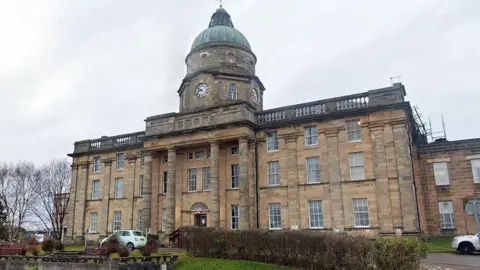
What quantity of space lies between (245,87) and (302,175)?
11646 millimetres

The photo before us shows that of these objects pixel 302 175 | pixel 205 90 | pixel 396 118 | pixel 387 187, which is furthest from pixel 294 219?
pixel 205 90

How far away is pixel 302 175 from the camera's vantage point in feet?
97.6

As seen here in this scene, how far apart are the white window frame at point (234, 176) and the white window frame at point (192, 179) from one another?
3391 millimetres

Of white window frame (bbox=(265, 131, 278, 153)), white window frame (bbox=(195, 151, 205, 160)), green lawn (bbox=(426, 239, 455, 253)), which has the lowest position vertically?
green lawn (bbox=(426, 239, 455, 253))

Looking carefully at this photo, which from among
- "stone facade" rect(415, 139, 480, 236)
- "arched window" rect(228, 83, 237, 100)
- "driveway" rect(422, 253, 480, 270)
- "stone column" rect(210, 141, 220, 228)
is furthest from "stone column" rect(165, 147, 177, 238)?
"stone facade" rect(415, 139, 480, 236)

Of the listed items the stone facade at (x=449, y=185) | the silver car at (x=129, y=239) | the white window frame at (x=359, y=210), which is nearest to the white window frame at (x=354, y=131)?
the white window frame at (x=359, y=210)

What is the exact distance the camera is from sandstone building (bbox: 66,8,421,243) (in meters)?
27.3

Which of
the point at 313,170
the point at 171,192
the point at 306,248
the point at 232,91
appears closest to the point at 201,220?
the point at 171,192

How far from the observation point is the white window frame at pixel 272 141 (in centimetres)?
3150

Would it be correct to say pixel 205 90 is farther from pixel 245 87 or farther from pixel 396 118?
pixel 396 118

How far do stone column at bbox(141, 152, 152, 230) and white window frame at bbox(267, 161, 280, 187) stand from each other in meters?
10.8

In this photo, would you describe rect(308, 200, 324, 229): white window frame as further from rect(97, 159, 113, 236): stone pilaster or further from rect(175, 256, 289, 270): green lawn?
rect(97, 159, 113, 236): stone pilaster

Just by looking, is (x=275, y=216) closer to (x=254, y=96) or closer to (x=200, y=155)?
(x=200, y=155)

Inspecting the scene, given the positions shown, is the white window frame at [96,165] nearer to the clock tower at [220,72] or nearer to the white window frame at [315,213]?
the clock tower at [220,72]
